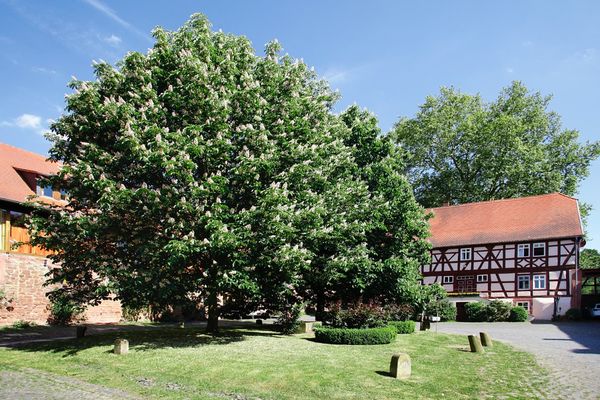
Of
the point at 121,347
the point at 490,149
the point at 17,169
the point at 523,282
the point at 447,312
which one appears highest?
the point at 490,149

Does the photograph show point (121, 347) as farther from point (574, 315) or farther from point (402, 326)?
point (574, 315)

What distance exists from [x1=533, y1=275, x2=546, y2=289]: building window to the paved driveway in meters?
9.84

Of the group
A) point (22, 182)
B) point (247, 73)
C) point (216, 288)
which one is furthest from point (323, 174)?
point (22, 182)

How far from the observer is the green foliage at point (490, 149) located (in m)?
51.3

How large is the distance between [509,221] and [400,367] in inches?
1370

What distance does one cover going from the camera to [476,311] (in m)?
39.7

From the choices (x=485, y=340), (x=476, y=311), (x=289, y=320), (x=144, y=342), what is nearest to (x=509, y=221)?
(x=476, y=311)

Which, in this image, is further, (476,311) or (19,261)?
(476,311)

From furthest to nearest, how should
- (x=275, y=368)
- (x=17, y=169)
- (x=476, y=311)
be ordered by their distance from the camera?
1. (x=476, y=311)
2. (x=17, y=169)
3. (x=275, y=368)

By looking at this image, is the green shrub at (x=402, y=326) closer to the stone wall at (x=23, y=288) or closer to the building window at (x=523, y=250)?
the stone wall at (x=23, y=288)

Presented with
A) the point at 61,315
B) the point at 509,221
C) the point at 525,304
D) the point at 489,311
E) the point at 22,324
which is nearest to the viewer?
the point at 22,324

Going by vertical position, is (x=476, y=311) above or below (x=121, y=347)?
below

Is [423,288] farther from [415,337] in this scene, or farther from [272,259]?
[272,259]

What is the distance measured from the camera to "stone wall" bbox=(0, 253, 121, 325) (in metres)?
26.3
